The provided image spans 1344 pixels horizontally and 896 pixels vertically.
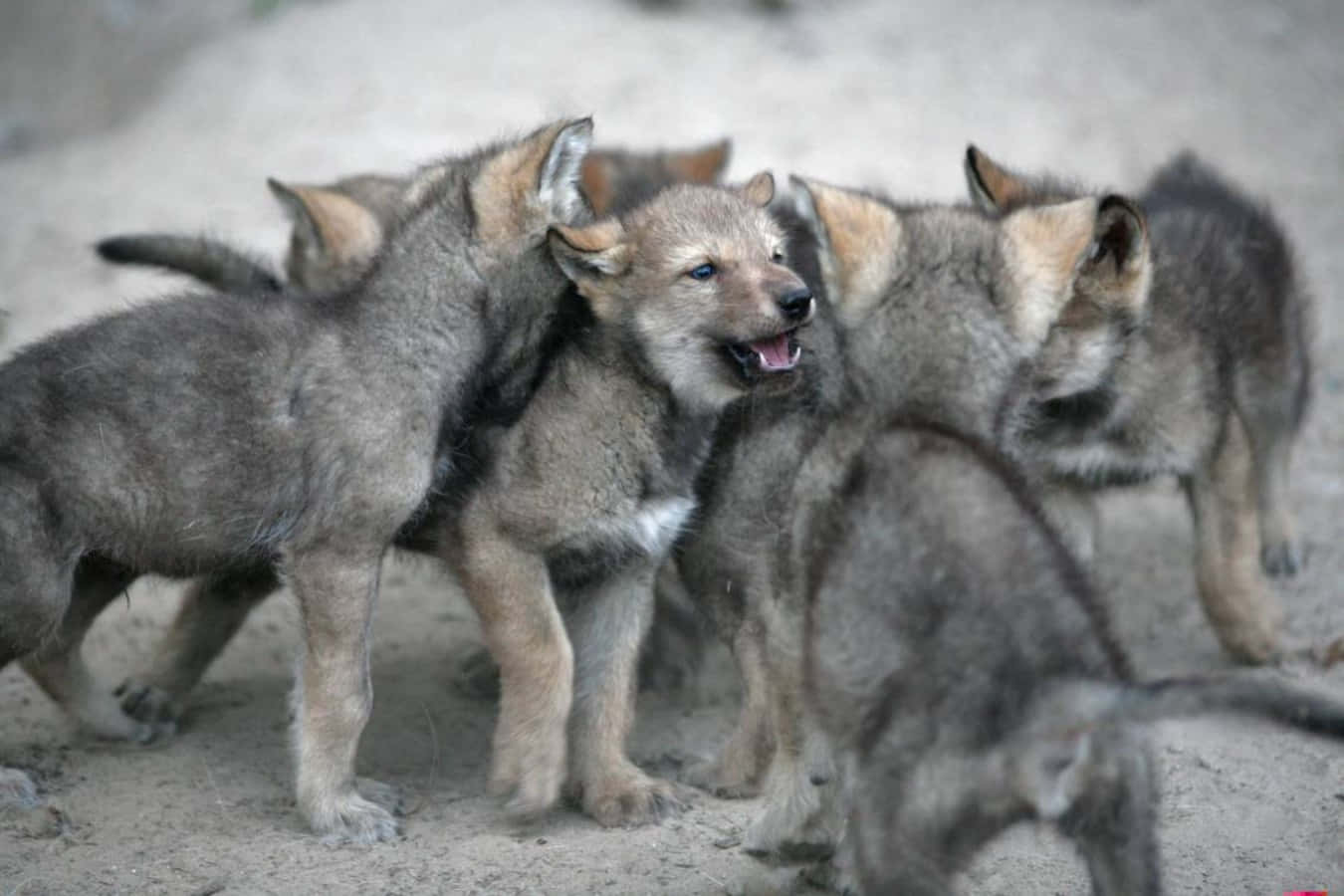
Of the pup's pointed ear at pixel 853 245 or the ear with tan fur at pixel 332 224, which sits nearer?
the pup's pointed ear at pixel 853 245

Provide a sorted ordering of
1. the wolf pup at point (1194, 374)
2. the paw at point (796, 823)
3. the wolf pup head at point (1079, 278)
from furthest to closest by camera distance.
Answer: the wolf pup at point (1194, 374), the wolf pup head at point (1079, 278), the paw at point (796, 823)

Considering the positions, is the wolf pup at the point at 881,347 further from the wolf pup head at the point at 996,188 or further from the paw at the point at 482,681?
the paw at the point at 482,681

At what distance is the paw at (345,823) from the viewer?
5609mm

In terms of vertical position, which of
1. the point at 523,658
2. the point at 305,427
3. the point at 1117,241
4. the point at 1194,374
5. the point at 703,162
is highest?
the point at 703,162

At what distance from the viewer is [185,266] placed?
7.14 meters

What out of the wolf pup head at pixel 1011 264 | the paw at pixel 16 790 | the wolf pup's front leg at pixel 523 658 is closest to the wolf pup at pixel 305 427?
the wolf pup's front leg at pixel 523 658

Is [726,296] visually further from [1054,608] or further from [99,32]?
[99,32]

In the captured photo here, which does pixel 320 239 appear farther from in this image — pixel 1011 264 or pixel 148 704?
pixel 1011 264

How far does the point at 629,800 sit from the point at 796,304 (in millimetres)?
1812

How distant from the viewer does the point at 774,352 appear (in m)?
5.57

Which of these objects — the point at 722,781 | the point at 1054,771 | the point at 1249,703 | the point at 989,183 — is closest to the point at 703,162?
the point at 989,183

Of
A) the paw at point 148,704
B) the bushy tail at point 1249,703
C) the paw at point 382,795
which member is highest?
the bushy tail at point 1249,703

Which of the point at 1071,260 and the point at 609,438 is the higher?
the point at 1071,260

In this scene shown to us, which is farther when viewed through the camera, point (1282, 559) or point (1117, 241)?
point (1282, 559)
